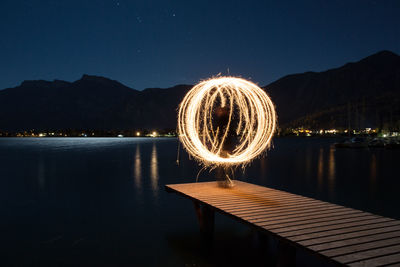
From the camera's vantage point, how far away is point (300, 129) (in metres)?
170

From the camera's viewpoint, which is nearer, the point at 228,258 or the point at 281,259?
the point at 281,259

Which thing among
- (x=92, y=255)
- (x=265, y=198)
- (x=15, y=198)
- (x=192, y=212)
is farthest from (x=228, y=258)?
(x=15, y=198)

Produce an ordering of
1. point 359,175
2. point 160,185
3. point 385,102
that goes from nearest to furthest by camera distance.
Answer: point 160,185
point 359,175
point 385,102

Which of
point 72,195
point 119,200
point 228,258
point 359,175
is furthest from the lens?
point 359,175

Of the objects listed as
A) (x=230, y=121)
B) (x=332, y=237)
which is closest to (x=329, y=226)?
(x=332, y=237)

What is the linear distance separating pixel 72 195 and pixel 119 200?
289cm

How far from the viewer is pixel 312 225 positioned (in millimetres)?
5781

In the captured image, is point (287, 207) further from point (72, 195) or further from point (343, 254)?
point (72, 195)

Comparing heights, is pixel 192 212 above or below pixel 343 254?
below

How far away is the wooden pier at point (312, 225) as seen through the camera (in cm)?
454

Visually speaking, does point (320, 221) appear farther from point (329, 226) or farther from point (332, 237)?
point (332, 237)

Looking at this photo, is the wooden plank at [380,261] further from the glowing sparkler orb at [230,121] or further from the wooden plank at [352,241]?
the glowing sparkler orb at [230,121]

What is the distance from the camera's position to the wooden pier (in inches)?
179

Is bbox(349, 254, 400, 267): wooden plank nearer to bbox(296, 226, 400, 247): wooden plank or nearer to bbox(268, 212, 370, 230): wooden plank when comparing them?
bbox(296, 226, 400, 247): wooden plank
